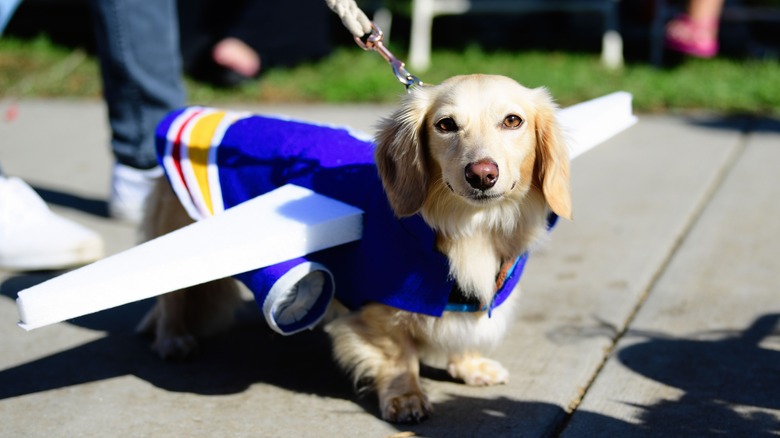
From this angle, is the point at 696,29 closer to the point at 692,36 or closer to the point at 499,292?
the point at 692,36

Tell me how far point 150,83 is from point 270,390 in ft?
5.99

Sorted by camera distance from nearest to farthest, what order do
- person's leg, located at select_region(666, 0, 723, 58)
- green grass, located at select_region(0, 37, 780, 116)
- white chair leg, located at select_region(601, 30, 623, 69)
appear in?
1. green grass, located at select_region(0, 37, 780, 116)
2. person's leg, located at select_region(666, 0, 723, 58)
3. white chair leg, located at select_region(601, 30, 623, 69)

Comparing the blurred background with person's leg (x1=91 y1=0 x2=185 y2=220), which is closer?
person's leg (x1=91 y1=0 x2=185 y2=220)

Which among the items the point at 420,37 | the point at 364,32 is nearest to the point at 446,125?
the point at 364,32

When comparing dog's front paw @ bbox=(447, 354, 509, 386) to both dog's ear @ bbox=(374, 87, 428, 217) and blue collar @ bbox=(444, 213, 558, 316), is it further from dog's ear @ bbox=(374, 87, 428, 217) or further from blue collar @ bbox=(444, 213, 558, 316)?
dog's ear @ bbox=(374, 87, 428, 217)

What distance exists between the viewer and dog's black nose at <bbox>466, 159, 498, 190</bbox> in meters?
2.53

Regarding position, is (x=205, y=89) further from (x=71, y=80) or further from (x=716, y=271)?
(x=716, y=271)

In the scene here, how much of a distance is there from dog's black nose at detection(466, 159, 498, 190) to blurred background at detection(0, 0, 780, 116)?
3.80 meters

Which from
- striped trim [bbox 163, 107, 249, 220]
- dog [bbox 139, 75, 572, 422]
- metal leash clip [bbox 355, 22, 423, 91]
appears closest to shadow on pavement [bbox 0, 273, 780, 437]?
dog [bbox 139, 75, 572, 422]

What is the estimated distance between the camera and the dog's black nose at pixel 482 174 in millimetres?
2525

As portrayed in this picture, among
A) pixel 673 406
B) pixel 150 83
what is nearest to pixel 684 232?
pixel 673 406

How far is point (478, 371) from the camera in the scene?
119 inches

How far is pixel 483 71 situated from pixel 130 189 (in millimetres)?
3252

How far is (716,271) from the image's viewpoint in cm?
381
